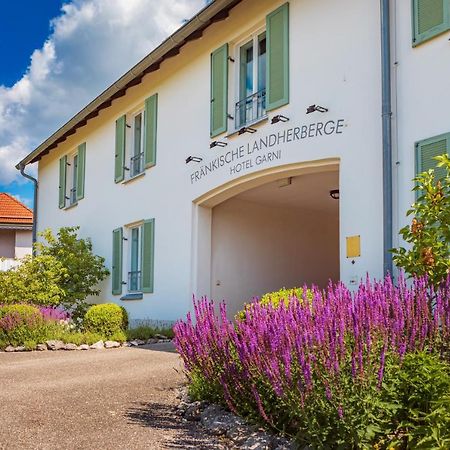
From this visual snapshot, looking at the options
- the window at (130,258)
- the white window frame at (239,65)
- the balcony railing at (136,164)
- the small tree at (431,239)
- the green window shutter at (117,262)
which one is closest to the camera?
the small tree at (431,239)

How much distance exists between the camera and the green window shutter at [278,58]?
9.02 meters

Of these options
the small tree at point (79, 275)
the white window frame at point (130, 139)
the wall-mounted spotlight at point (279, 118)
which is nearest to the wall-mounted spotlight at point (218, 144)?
the wall-mounted spotlight at point (279, 118)

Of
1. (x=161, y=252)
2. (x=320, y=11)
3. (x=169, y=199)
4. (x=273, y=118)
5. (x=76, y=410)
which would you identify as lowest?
(x=76, y=410)

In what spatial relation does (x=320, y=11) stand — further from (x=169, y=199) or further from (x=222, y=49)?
(x=169, y=199)

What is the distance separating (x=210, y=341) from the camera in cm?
478

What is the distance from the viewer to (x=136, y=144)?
1409 cm

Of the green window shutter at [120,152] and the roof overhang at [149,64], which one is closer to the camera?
the roof overhang at [149,64]

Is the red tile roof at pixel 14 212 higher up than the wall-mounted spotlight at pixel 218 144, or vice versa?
the red tile roof at pixel 14 212

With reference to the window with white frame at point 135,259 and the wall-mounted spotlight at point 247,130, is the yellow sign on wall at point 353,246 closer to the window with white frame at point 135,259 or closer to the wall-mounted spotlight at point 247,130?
the wall-mounted spotlight at point 247,130

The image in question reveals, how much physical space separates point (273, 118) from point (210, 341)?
4.88 meters

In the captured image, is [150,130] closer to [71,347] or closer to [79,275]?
[79,275]

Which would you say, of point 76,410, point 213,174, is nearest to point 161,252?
point 213,174

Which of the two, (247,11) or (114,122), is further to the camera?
(114,122)

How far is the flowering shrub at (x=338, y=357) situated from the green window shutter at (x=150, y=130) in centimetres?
870
